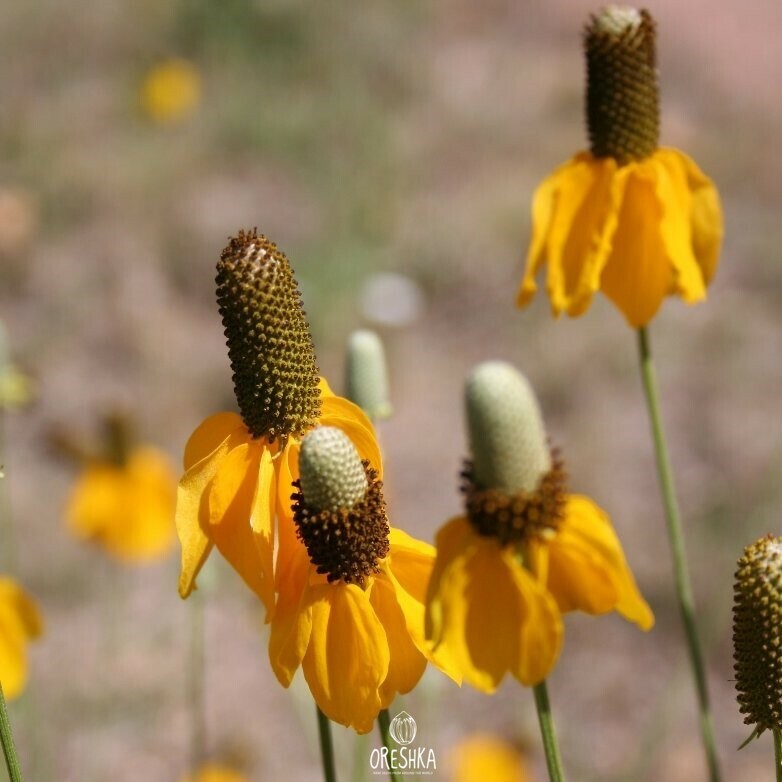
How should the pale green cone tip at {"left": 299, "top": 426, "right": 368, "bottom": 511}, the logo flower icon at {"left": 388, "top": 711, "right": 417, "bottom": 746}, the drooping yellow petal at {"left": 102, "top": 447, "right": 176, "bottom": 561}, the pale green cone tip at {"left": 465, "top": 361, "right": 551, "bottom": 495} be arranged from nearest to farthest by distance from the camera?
the pale green cone tip at {"left": 465, "top": 361, "right": 551, "bottom": 495}
the pale green cone tip at {"left": 299, "top": 426, "right": 368, "bottom": 511}
the logo flower icon at {"left": 388, "top": 711, "right": 417, "bottom": 746}
the drooping yellow petal at {"left": 102, "top": 447, "right": 176, "bottom": 561}

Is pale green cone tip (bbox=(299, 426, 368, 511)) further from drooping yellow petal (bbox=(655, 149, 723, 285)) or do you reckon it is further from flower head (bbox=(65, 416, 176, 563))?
flower head (bbox=(65, 416, 176, 563))

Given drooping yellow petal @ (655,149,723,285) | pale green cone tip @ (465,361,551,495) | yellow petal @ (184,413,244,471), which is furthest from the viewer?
drooping yellow petal @ (655,149,723,285)

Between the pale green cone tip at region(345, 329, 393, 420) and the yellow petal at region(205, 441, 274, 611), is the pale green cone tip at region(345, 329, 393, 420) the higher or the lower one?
the higher one

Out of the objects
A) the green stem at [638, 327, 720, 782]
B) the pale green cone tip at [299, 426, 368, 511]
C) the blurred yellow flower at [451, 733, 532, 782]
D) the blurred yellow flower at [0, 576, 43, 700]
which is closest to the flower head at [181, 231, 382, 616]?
the pale green cone tip at [299, 426, 368, 511]

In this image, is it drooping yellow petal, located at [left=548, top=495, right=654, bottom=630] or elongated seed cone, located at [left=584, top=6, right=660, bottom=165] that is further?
elongated seed cone, located at [left=584, top=6, right=660, bottom=165]

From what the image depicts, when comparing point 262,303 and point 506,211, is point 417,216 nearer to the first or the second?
point 506,211

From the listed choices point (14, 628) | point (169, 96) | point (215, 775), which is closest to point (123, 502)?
point (215, 775)

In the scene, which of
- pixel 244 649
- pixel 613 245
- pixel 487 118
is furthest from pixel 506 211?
pixel 613 245

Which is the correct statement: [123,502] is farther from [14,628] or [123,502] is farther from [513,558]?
[513,558]
